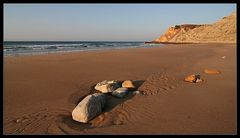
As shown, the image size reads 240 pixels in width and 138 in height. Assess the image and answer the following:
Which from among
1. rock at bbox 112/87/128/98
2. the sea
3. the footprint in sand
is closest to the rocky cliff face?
the sea

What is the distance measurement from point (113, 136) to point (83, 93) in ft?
8.70

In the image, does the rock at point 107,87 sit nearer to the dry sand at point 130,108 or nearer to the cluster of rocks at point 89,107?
the cluster of rocks at point 89,107

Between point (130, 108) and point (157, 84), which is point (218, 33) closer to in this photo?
point (157, 84)

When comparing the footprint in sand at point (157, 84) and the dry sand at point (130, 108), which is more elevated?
the footprint in sand at point (157, 84)

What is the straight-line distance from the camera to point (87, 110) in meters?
4.40

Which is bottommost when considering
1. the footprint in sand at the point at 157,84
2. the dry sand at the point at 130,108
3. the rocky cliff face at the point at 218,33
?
the dry sand at the point at 130,108

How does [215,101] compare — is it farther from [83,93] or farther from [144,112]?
[83,93]

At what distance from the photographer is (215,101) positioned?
5.39 meters

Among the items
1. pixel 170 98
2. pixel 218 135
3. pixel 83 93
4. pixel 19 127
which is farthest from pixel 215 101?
pixel 19 127

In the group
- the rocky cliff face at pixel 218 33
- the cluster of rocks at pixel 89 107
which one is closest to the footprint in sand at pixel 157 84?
the cluster of rocks at pixel 89 107

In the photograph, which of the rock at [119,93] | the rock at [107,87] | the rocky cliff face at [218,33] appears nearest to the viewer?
the rock at [119,93]

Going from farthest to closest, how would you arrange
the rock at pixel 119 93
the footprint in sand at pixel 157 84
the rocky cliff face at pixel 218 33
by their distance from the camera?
the rocky cliff face at pixel 218 33 < the footprint in sand at pixel 157 84 < the rock at pixel 119 93

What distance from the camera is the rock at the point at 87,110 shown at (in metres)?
4.32

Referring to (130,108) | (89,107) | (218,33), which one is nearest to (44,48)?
(130,108)
